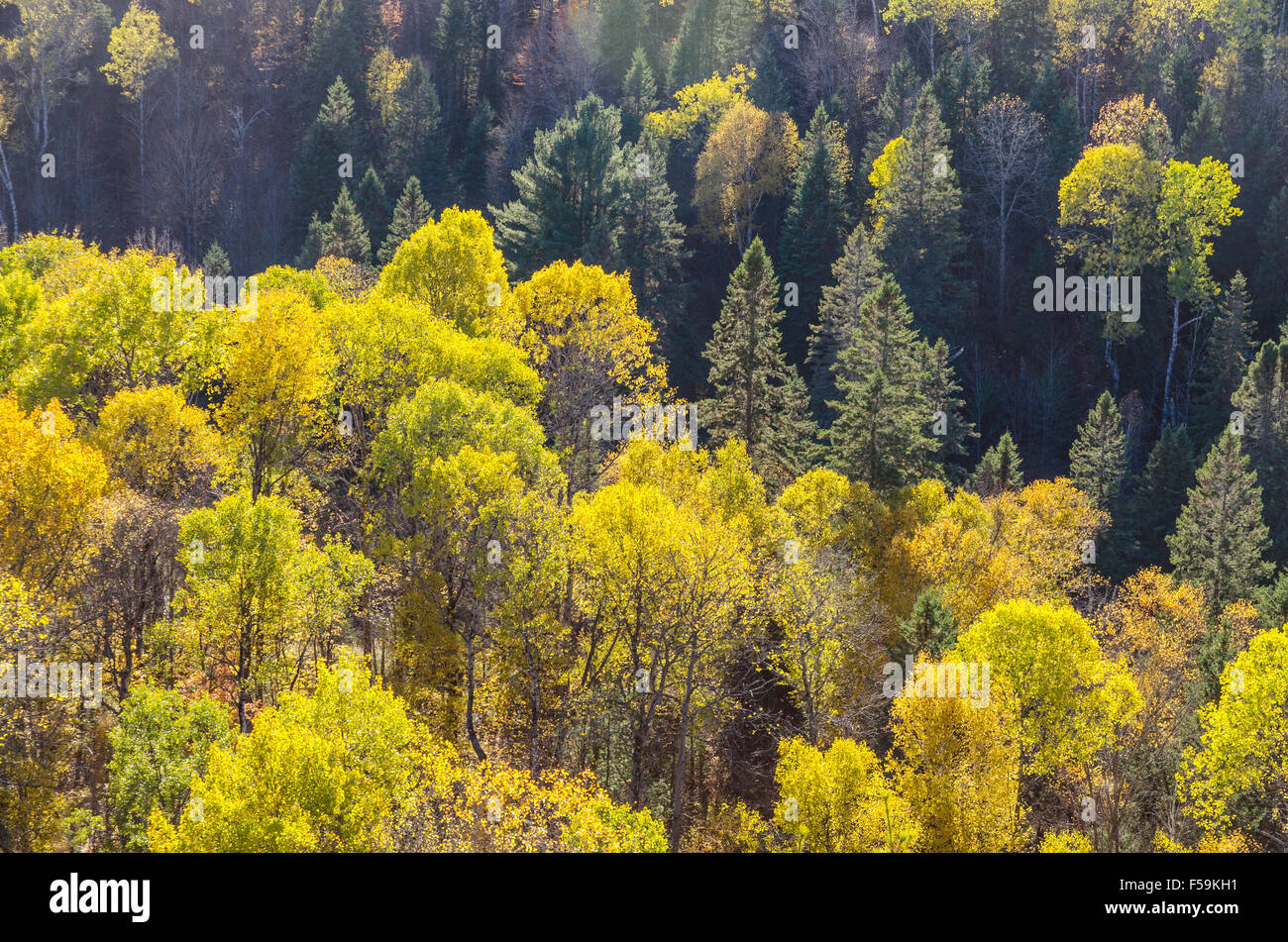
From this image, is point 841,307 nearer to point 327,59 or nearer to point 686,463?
point 686,463

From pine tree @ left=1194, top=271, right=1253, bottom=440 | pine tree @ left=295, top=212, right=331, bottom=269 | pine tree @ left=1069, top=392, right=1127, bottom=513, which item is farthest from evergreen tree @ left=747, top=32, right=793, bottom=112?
pine tree @ left=1069, top=392, right=1127, bottom=513

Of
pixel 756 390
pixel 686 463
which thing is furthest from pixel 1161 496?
pixel 686 463

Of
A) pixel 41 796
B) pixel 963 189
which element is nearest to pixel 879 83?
pixel 963 189

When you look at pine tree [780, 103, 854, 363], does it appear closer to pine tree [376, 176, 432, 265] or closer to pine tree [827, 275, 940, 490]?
pine tree [827, 275, 940, 490]

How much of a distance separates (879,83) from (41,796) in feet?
273

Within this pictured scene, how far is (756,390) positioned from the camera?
2184 inches

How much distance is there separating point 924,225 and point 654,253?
60.4ft

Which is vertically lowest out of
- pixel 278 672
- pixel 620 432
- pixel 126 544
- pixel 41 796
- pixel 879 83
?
pixel 41 796

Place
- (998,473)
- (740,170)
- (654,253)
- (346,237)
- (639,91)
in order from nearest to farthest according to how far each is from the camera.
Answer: (998,473) < (654,253) < (346,237) < (740,170) < (639,91)

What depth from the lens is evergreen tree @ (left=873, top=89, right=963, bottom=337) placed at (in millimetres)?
70062

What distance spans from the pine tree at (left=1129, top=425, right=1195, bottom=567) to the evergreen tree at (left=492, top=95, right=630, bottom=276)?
110ft

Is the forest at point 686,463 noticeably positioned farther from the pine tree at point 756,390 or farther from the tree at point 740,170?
the tree at point 740,170

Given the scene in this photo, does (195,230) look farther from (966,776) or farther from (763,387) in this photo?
(966,776)

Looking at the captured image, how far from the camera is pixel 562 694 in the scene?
33781 mm
